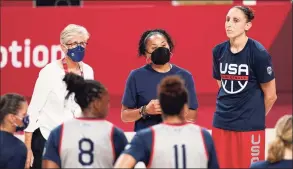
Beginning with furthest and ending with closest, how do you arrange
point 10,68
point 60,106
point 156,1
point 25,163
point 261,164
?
point 156,1
point 10,68
point 60,106
point 25,163
point 261,164

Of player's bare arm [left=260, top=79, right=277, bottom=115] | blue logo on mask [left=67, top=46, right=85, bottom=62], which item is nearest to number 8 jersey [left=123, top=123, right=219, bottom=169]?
blue logo on mask [left=67, top=46, right=85, bottom=62]

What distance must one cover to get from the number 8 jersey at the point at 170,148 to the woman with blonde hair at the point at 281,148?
443 mm

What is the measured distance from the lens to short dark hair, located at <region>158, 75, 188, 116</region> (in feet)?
20.9

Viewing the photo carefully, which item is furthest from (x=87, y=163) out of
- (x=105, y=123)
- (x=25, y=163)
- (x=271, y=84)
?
(x=271, y=84)

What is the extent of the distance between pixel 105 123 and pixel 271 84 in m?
2.45

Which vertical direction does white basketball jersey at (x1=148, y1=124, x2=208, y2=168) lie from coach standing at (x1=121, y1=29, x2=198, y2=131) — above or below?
below

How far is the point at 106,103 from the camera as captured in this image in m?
6.77

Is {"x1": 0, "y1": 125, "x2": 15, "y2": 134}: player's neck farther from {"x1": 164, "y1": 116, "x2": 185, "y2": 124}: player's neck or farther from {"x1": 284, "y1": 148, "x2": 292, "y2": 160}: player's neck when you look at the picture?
{"x1": 284, "y1": 148, "x2": 292, "y2": 160}: player's neck

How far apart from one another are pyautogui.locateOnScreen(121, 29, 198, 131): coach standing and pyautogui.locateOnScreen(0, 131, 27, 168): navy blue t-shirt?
1.33 m

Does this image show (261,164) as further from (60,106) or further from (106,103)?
(60,106)

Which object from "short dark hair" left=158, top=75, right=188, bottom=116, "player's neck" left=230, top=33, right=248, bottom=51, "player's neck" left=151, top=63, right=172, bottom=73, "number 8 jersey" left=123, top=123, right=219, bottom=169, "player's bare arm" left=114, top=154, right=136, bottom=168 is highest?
"player's neck" left=230, top=33, right=248, bottom=51

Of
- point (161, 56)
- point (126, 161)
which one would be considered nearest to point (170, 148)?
point (126, 161)

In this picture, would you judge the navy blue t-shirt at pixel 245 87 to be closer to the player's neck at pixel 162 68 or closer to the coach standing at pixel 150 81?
the coach standing at pixel 150 81

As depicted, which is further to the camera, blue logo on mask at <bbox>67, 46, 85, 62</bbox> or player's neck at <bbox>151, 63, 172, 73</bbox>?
blue logo on mask at <bbox>67, 46, 85, 62</bbox>
